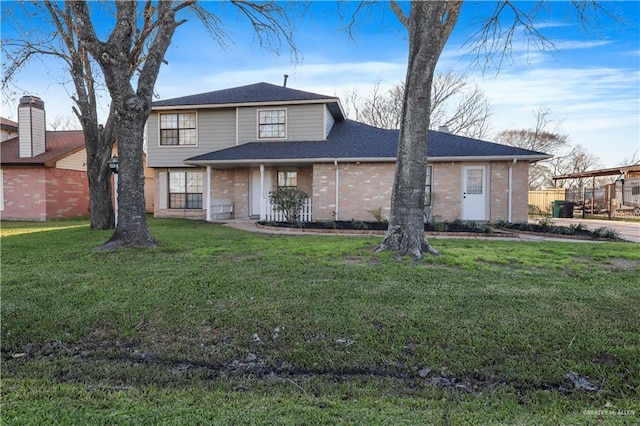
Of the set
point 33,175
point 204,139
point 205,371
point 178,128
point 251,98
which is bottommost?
point 205,371

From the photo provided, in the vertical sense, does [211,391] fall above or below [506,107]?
below

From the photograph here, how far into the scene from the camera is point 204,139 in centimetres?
1647

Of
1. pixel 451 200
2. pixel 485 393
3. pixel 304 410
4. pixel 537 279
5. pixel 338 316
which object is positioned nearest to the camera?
pixel 304 410

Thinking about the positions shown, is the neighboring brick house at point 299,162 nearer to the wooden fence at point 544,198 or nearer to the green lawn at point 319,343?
the green lawn at point 319,343

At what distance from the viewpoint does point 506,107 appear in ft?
97.5

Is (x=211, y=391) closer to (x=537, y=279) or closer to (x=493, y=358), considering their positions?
(x=493, y=358)

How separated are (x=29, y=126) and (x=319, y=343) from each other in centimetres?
1975

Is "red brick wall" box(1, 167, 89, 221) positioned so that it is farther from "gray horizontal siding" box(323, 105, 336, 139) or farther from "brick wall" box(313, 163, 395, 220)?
"gray horizontal siding" box(323, 105, 336, 139)

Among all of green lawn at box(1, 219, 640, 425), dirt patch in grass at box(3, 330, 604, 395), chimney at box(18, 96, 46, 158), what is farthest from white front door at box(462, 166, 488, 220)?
chimney at box(18, 96, 46, 158)

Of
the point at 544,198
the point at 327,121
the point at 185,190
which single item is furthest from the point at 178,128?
the point at 544,198

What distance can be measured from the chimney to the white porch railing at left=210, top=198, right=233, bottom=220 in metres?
9.10

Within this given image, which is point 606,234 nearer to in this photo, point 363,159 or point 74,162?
point 363,159

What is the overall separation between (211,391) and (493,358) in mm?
2273

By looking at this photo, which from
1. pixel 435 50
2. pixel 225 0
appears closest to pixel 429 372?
pixel 435 50
